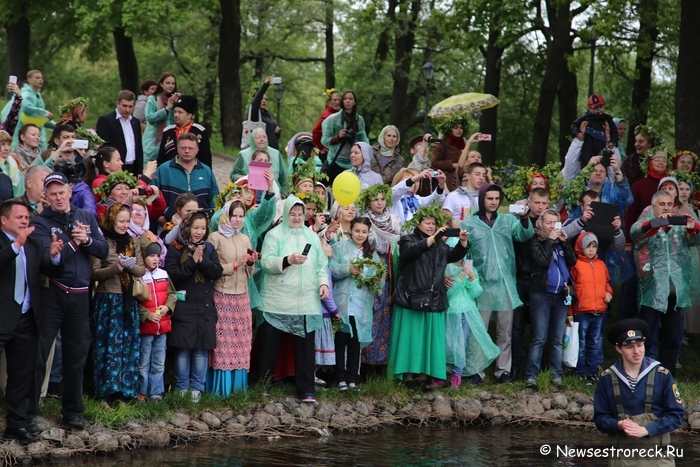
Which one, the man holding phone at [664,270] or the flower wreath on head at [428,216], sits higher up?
the flower wreath on head at [428,216]

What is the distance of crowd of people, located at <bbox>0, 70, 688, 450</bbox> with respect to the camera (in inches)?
367

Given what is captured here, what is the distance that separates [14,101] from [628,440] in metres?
8.52

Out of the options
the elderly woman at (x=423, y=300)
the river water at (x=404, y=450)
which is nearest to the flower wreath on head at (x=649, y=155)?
the elderly woman at (x=423, y=300)

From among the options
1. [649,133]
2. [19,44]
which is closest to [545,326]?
[649,133]

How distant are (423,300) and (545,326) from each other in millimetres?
1598

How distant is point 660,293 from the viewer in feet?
40.6

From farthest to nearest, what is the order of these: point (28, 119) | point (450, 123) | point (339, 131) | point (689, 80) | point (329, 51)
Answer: point (329, 51) < point (689, 80) < point (450, 123) < point (339, 131) < point (28, 119)

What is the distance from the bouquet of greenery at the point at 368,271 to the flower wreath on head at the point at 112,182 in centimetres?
253

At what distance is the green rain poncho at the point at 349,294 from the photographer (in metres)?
11.3

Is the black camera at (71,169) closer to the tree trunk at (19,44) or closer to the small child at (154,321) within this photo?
the small child at (154,321)

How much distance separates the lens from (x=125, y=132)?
12.8 meters

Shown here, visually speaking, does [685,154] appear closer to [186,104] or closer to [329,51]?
[186,104]

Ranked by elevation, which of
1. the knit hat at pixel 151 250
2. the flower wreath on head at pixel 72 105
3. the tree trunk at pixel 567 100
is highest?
the tree trunk at pixel 567 100

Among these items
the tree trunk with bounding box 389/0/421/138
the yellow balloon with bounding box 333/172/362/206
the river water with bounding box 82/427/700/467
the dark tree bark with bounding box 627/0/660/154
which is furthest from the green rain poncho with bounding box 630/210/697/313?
the tree trunk with bounding box 389/0/421/138
